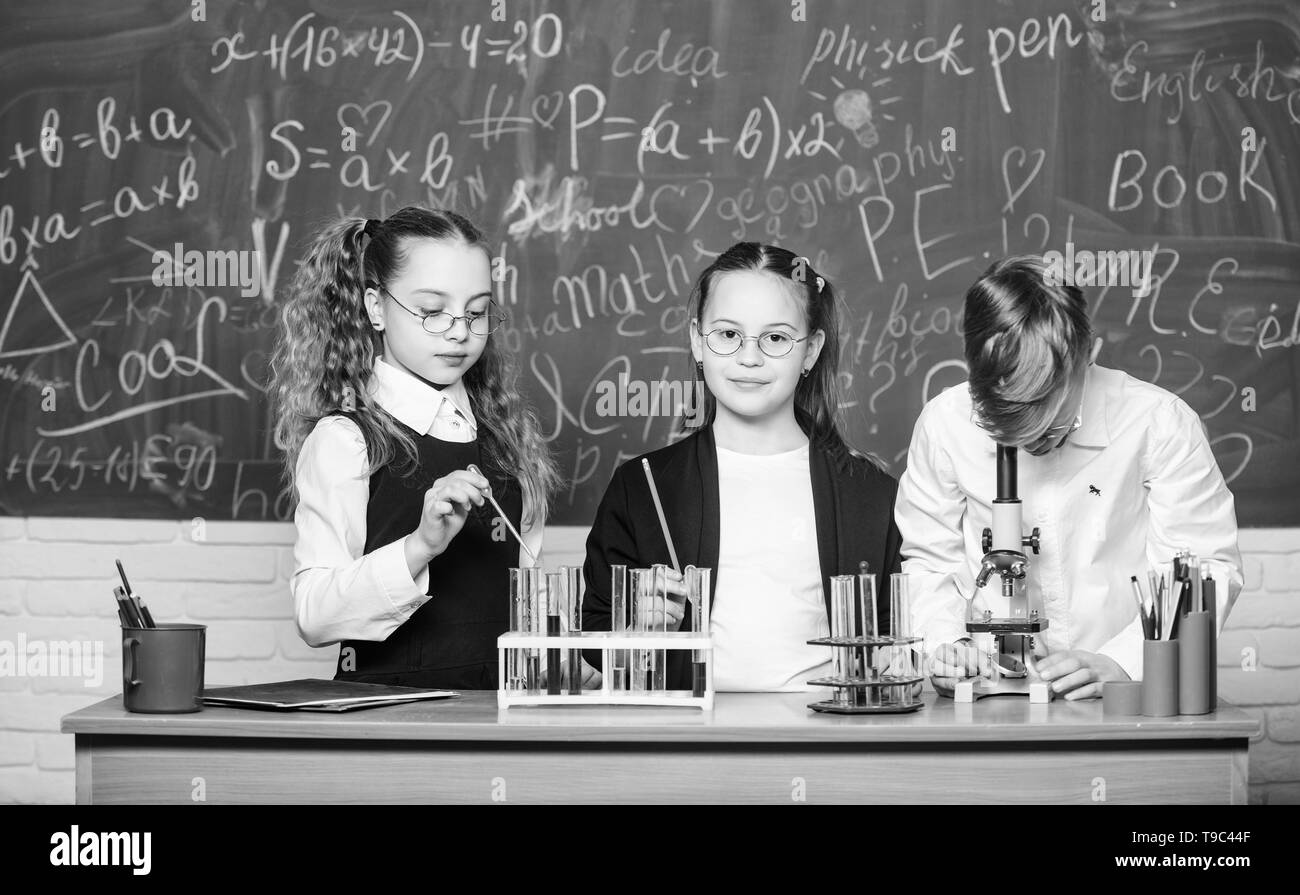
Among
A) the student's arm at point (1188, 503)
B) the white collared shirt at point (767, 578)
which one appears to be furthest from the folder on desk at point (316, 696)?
the student's arm at point (1188, 503)

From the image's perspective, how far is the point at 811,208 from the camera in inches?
138

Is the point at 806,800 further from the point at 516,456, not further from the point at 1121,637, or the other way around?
the point at 516,456

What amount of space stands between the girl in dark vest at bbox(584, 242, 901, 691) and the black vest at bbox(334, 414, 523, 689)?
0.65 ft

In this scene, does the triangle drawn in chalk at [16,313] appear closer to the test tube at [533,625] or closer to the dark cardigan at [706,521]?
the dark cardigan at [706,521]

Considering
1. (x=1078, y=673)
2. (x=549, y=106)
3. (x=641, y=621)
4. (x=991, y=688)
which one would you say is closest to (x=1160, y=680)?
(x=1078, y=673)

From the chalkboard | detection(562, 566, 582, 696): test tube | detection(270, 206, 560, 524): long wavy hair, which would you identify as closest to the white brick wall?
the chalkboard

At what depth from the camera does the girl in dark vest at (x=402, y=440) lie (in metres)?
2.43

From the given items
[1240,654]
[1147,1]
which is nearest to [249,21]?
[1147,1]

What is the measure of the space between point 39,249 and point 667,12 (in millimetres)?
1649

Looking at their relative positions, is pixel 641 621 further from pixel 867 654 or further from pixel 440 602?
pixel 440 602

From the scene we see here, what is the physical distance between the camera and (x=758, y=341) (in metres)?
2.46

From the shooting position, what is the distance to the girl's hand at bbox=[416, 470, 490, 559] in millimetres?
2160

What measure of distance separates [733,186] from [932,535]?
1.37 m

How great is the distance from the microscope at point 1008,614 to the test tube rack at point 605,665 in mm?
392
